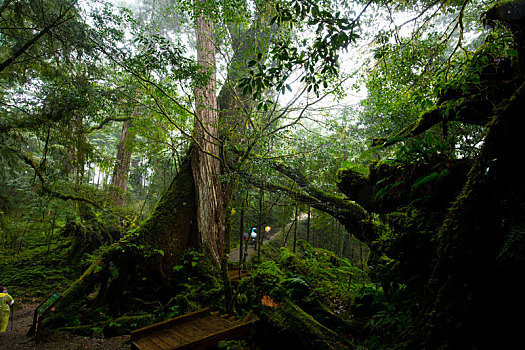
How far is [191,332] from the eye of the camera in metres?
4.06

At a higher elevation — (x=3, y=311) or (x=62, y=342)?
(x=3, y=311)

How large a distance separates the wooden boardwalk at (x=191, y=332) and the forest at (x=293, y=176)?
0.12 m

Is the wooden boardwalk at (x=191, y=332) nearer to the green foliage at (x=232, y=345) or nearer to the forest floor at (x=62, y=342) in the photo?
the green foliage at (x=232, y=345)

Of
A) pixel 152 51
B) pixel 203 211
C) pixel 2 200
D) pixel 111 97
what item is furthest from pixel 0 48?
pixel 203 211

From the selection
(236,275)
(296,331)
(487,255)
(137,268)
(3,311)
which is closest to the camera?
(487,255)

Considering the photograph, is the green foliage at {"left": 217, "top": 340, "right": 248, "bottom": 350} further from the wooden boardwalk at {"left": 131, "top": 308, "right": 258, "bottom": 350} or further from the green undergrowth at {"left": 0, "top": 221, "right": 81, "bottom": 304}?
the green undergrowth at {"left": 0, "top": 221, "right": 81, "bottom": 304}

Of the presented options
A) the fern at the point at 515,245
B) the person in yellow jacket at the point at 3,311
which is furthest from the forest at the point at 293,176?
the person in yellow jacket at the point at 3,311

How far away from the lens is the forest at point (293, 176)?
5.74 ft

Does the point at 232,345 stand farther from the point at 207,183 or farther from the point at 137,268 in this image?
the point at 207,183

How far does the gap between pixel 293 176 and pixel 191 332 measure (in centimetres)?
517

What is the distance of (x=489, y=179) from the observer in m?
1.77

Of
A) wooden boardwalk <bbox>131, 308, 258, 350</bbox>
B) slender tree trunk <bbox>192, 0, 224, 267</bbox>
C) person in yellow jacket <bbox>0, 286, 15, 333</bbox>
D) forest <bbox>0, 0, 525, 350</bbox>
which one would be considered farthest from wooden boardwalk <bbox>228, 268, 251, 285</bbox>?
person in yellow jacket <bbox>0, 286, 15, 333</bbox>

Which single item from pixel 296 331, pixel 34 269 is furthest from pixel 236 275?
pixel 34 269

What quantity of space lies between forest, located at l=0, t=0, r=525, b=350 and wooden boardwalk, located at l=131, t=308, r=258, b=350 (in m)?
0.12
